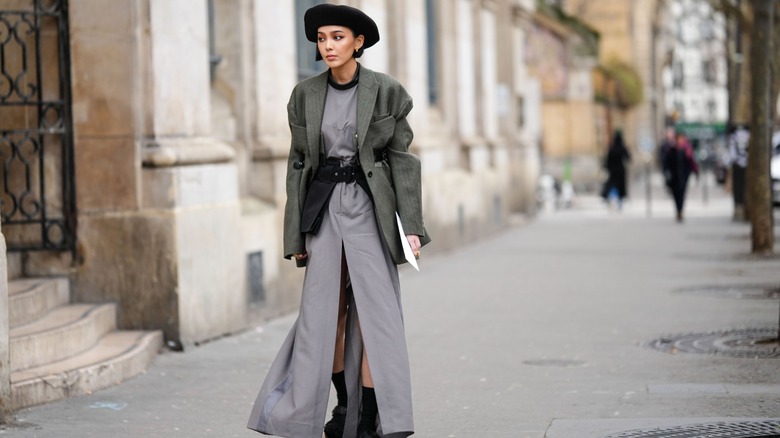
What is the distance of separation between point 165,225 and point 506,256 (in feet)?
32.2

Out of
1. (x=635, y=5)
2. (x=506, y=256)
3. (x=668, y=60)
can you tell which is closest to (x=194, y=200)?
(x=506, y=256)

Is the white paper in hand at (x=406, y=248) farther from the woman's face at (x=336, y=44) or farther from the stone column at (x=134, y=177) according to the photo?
the stone column at (x=134, y=177)

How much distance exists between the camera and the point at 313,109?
6809 mm

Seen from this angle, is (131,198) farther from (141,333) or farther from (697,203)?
(697,203)

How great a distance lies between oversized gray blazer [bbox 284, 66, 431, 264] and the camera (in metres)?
6.80

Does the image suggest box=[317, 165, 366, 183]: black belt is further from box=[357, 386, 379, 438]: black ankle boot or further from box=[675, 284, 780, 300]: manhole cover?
box=[675, 284, 780, 300]: manhole cover

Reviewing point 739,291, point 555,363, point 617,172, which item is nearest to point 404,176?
point 555,363

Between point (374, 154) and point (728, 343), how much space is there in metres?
4.60

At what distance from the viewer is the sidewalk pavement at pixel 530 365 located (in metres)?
7.89

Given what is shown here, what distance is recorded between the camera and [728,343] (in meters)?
10.7


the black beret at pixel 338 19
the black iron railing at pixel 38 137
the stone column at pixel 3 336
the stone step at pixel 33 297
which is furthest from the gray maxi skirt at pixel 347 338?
the black iron railing at pixel 38 137

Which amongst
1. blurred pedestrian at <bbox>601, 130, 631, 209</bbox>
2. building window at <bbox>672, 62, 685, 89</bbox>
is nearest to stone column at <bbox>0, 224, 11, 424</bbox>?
blurred pedestrian at <bbox>601, 130, 631, 209</bbox>

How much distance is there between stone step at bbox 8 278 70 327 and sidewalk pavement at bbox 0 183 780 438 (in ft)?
2.55

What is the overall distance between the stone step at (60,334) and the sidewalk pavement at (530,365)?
41 cm
